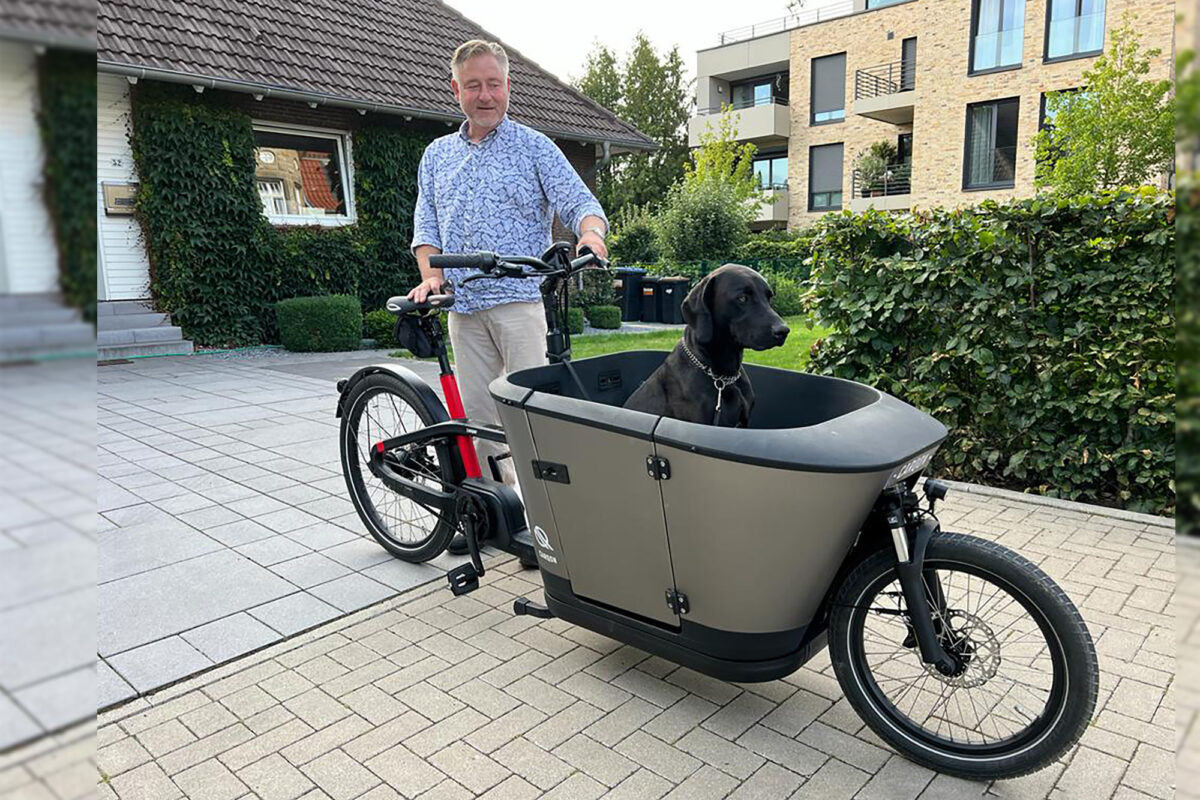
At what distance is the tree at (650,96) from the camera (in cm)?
4056

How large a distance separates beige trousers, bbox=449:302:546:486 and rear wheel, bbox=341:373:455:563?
0.79ft

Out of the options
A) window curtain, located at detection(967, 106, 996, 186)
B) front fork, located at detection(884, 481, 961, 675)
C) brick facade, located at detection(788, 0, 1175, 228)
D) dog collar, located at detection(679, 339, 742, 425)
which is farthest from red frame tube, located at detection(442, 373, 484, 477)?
window curtain, located at detection(967, 106, 996, 186)

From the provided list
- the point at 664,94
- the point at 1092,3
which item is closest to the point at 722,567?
the point at 1092,3

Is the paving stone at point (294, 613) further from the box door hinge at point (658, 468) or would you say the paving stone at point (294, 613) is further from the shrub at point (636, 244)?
the shrub at point (636, 244)

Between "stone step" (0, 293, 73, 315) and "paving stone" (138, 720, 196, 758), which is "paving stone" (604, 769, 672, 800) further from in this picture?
"stone step" (0, 293, 73, 315)

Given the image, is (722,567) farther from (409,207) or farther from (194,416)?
(409,207)

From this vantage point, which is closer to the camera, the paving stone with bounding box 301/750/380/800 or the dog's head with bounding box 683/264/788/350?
the paving stone with bounding box 301/750/380/800

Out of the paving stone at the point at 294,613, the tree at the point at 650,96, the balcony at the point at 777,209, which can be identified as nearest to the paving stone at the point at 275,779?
the paving stone at the point at 294,613

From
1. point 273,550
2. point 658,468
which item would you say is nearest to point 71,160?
point 658,468

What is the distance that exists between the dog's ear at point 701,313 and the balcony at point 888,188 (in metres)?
25.9

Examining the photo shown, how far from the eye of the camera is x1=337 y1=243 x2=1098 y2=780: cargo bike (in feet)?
6.61

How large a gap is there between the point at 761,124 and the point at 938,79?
7579mm

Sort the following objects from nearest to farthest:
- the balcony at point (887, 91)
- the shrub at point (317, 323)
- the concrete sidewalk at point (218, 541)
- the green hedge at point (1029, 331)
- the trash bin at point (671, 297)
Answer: the concrete sidewalk at point (218, 541), the green hedge at point (1029, 331), the shrub at point (317, 323), the trash bin at point (671, 297), the balcony at point (887, 91)

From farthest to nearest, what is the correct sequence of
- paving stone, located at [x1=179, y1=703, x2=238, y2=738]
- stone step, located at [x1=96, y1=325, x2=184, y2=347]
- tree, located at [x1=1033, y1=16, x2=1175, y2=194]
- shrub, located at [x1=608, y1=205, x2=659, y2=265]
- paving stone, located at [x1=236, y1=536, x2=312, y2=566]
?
shrub, located at [x1=608, y1=205, x2=659, y2=265] < tree, located at [x1=1033, y1=16, x2=1175, y2=194] < stone step, located at [x1=96, y1=325, x2=184, y2=347] < paving stone, located at [x1=236, y1=536, x2=312, y2=566] < paving stone, located at [x1=179, y1=703, x2=238, y2=738]
